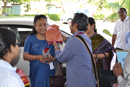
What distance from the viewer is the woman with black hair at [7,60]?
3.58ft

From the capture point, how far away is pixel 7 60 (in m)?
1.31

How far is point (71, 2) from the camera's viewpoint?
97.1ft

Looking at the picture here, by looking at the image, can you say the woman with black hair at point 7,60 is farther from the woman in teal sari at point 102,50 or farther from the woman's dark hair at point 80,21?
the woman in teal sari at point 102,50

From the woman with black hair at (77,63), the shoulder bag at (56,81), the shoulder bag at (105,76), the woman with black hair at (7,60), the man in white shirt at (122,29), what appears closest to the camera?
the woman with black hair at (7,60)

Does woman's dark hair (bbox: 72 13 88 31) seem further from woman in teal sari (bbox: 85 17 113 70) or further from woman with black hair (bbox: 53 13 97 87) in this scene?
woman in teal sari (bbox: 85 17 113 70)

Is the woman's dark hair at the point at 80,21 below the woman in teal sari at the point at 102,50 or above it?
above

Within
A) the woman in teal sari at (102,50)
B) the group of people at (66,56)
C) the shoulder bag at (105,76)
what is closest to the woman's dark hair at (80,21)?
the group of people at (66,56)

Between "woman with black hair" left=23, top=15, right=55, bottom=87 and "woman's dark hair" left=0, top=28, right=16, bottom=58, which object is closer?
"woman's dark hair" left=0, top=28, right=16, bottom=58

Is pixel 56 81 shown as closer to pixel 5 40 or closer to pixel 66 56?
pixel 66 56

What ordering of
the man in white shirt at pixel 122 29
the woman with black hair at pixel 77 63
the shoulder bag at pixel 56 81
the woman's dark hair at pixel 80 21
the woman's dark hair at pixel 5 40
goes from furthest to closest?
1. the man in white shirt at pixel 122 29
2. the shoulder bag at pixel 56 81
3. the woman's dark hair at pixel 80 21
4. the woman with black hair at pixel 77 63
5. the woman's dark hair at pixel 5 40

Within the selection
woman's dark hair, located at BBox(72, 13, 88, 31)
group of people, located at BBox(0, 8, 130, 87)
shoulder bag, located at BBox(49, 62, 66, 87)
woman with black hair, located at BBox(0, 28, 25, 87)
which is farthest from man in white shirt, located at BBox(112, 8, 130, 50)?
woman with black hair, located at BBox(0, 28, 25, 87)

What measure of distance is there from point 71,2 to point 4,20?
2656 cm

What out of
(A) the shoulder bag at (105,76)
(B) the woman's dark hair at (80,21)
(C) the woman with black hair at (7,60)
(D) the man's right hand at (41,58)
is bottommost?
(A) the shoulder bag at (105,76)

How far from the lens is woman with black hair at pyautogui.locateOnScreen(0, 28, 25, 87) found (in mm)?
1091
